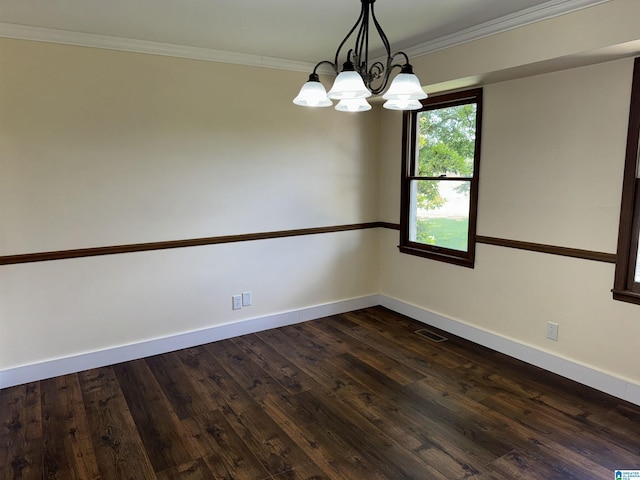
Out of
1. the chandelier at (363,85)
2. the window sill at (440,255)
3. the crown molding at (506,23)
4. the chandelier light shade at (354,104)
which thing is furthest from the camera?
the window sill at (440,255)

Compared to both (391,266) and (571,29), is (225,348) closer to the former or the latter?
(391,266)

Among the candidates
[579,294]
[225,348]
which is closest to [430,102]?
[579,294]

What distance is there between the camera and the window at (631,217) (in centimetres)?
255

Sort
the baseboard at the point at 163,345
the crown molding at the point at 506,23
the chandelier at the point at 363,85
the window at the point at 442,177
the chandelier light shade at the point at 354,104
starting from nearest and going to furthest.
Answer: the chandelier at the point at 363,85, the chandelier light shade at the point at 354,104, the crown molding at the point at 506,23, the baseboard at the point at 163,345, the window at the point at 442,177

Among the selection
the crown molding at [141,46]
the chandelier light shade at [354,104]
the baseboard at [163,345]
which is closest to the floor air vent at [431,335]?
the baseboard at [163,345]

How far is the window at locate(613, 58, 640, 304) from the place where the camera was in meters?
2.55

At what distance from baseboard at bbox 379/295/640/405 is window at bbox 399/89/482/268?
575mm

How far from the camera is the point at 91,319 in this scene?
3199mm

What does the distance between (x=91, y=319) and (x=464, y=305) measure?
9.99ft

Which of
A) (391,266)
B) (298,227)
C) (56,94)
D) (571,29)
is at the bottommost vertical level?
(391,266)

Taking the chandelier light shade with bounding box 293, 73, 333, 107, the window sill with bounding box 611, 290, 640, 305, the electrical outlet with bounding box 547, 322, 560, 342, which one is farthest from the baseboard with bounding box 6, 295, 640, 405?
the chandelier light shade with bounding box 293, 73, 333, 107

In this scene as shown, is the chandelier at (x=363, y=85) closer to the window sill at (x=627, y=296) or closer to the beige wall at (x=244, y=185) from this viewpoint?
the beige wall at (x=244, y=185)

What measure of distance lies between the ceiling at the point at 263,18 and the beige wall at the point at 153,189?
272 mm

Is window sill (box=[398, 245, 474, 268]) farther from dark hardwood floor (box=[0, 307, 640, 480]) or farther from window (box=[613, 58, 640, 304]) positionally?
window (box=[613, 58, 640, 304])
